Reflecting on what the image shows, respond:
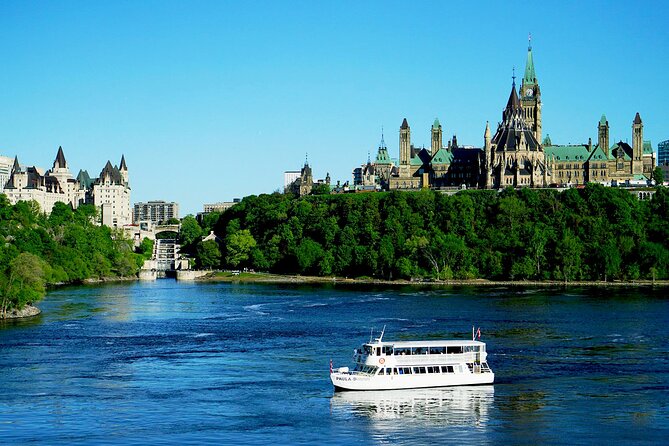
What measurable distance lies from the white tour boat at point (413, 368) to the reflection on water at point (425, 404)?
55 cm

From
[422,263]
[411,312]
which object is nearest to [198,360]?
[411,312]

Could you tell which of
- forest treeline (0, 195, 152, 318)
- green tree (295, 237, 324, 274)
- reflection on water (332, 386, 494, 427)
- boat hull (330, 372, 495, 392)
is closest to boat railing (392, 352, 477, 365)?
boat hull (330, 372, 495, 392)

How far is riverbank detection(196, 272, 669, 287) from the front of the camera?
160000mm

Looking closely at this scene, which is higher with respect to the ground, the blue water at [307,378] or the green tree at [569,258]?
the green tree at [569,258]

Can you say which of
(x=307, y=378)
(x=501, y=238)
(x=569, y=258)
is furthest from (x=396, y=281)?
(x=307, y=378)

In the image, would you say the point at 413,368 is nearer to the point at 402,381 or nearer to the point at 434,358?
the point at 402,381

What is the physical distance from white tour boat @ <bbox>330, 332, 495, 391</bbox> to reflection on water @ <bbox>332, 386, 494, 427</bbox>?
0.55 metres

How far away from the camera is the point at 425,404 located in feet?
199

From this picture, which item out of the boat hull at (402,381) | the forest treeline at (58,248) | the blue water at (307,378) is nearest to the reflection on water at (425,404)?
the blue water at (307,378)

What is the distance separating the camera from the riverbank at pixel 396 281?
6299 inches

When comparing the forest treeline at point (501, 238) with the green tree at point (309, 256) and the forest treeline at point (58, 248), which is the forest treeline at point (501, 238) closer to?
the green tree at point (309, 256)

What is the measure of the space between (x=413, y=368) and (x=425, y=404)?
501cm

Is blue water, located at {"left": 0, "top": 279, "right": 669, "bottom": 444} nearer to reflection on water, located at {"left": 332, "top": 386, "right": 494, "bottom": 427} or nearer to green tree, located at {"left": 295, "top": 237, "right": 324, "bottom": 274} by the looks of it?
reflection on water, located at {"left": 332, "top": 386, "right": 494, "bottom": 427}

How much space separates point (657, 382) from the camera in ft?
216
